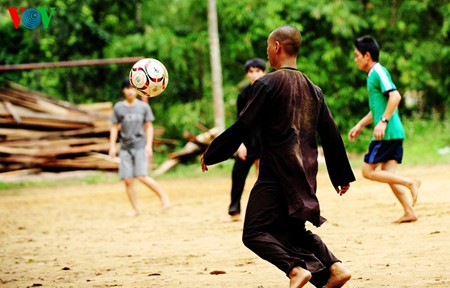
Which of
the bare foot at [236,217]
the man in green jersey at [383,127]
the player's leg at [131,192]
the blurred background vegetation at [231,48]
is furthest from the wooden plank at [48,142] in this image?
the man in green jersey at [383,127]

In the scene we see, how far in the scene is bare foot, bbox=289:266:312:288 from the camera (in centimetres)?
475

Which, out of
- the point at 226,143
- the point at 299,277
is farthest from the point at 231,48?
the point at 299,277

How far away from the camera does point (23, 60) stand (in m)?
22.5

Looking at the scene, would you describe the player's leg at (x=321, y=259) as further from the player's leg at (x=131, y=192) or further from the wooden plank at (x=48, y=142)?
the wooden plank at (x=48, y=142)

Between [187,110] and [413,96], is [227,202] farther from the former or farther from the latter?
[413,96]

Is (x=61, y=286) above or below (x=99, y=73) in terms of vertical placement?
below

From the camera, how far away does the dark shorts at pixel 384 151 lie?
26.1ft

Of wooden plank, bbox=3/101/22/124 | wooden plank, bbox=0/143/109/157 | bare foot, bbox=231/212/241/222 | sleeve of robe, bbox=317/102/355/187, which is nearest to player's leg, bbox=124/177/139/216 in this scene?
bare foot, bbox=231/212/241/222

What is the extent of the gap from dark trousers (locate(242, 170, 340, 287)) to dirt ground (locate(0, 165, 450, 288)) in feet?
1.88

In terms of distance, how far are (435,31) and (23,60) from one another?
12.4 m

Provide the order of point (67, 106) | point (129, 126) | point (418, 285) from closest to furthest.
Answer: point (418, 285) → point (129, 126) → point (67, 106)

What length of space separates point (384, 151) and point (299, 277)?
352cm

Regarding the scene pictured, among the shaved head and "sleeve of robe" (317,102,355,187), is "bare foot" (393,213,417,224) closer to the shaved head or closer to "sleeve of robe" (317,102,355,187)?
"sleeve of robe" (317,102,355,187)

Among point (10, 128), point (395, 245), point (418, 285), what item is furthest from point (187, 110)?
point (418, 285)
